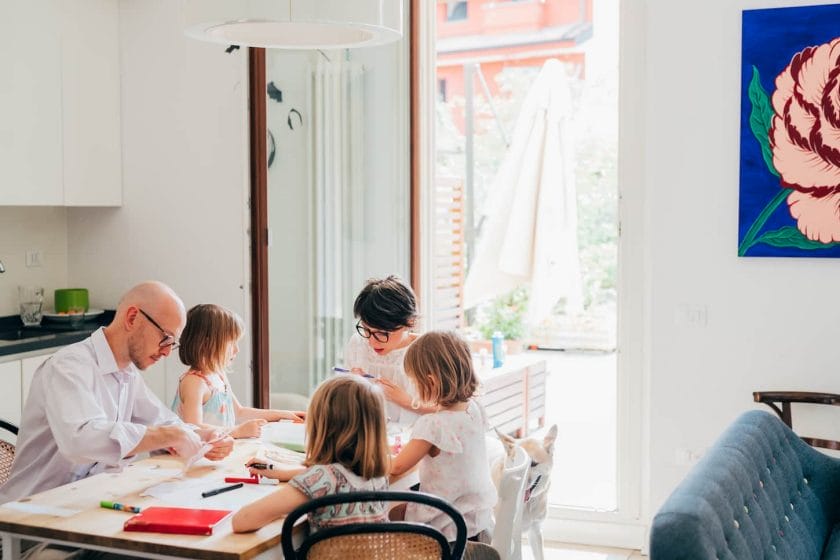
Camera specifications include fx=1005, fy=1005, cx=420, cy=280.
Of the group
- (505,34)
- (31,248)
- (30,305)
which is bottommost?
(30,305)

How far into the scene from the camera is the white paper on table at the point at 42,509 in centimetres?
240

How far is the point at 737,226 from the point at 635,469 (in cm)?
118

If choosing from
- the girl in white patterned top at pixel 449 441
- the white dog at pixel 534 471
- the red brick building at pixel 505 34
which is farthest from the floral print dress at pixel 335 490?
the red brick building at pixel 505 34

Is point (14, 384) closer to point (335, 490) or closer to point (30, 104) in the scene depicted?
point (30, 104)

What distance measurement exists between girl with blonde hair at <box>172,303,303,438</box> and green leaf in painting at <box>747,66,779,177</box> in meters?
2.30

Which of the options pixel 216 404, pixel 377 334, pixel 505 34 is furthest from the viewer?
pixel 505 34

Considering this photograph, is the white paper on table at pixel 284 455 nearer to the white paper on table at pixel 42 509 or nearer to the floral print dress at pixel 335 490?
the floral print dress at pixel 335 490

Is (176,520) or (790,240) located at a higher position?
(790,240)

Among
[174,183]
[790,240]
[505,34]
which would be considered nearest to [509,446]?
[790,240]

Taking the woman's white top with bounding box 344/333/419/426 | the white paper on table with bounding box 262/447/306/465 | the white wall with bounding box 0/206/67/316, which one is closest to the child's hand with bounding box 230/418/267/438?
the white paper on table with bounding box 262/447/306/465

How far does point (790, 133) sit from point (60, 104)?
10.5 ft

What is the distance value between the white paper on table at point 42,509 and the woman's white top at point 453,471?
884 millimetres

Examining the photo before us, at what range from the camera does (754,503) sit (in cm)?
248

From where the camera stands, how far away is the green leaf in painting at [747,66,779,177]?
414 cm
